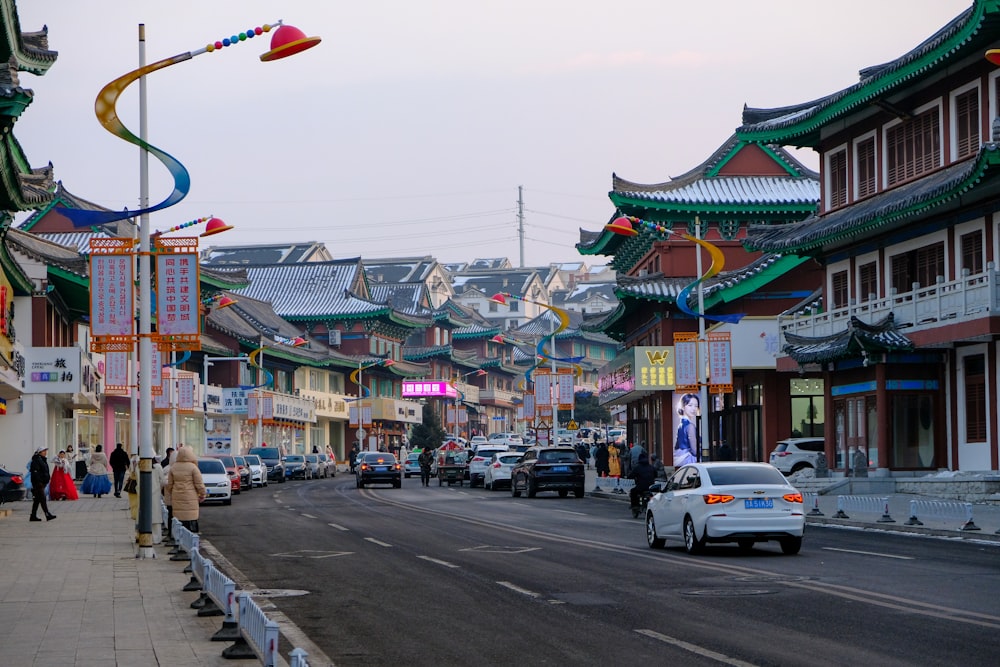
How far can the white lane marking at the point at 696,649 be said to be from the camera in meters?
11.3

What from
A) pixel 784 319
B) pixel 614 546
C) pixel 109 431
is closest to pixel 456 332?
pixel 109 431

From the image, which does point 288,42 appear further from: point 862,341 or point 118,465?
point 118,465

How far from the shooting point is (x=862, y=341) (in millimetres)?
38656

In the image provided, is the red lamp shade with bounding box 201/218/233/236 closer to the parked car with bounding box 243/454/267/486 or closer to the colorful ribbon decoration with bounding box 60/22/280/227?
the colorful ribbon decoration with bounding box 60/22/280/227

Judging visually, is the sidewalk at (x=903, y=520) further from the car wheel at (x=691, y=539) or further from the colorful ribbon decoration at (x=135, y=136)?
the colorful ribbon decoration at (x=135, y=136)

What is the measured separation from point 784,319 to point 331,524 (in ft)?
80.8

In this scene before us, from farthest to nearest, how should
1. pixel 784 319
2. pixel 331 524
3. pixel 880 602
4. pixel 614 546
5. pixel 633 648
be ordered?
pixel 784 319, pixel 331 524, pixel 614 546, pixel 880 602, pixel 633 648

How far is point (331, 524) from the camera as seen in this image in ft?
107

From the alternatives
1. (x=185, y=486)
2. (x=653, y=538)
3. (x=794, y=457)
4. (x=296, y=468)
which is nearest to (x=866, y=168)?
(x=794, y=457)

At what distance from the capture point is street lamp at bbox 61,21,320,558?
71.3 ft

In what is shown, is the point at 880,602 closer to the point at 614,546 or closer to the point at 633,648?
the point at 633,648

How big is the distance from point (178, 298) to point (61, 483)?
24526 millimetres

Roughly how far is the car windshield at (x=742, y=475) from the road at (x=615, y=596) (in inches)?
45.5

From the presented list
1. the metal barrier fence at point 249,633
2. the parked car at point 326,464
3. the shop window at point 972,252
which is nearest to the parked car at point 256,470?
the parked car at point 326,464
